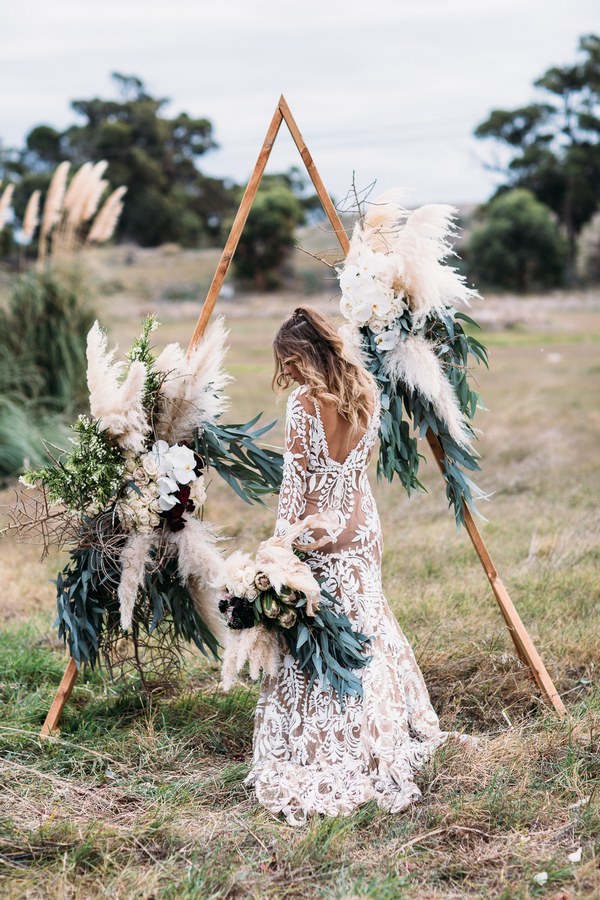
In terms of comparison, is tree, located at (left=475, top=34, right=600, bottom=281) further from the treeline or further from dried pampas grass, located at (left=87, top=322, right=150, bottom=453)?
dried pampas grass, located at (left=87, top=322, right=150, bottom=453)

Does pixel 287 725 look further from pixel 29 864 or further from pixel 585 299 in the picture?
pixel 585 299

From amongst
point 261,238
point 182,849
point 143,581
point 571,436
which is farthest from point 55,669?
point 261,238

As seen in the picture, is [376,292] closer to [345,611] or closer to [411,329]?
[411,329]

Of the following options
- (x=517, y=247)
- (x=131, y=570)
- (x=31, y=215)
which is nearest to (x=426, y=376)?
(x=131, y=570)

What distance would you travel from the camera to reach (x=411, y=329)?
13.1 ft

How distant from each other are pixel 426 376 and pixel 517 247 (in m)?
32.3

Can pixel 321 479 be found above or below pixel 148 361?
below

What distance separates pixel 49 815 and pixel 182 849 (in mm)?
529

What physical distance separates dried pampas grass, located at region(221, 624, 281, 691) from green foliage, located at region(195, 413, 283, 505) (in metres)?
0.67

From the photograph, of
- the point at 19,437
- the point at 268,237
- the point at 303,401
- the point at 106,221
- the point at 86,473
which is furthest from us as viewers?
the point at 268,237

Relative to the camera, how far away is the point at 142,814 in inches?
130

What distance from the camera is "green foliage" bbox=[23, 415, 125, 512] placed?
3.73 m

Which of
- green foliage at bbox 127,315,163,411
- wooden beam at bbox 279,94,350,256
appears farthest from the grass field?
wooden beam at bbox 279,94,350,256

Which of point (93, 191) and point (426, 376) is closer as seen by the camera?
point (426, 376)
